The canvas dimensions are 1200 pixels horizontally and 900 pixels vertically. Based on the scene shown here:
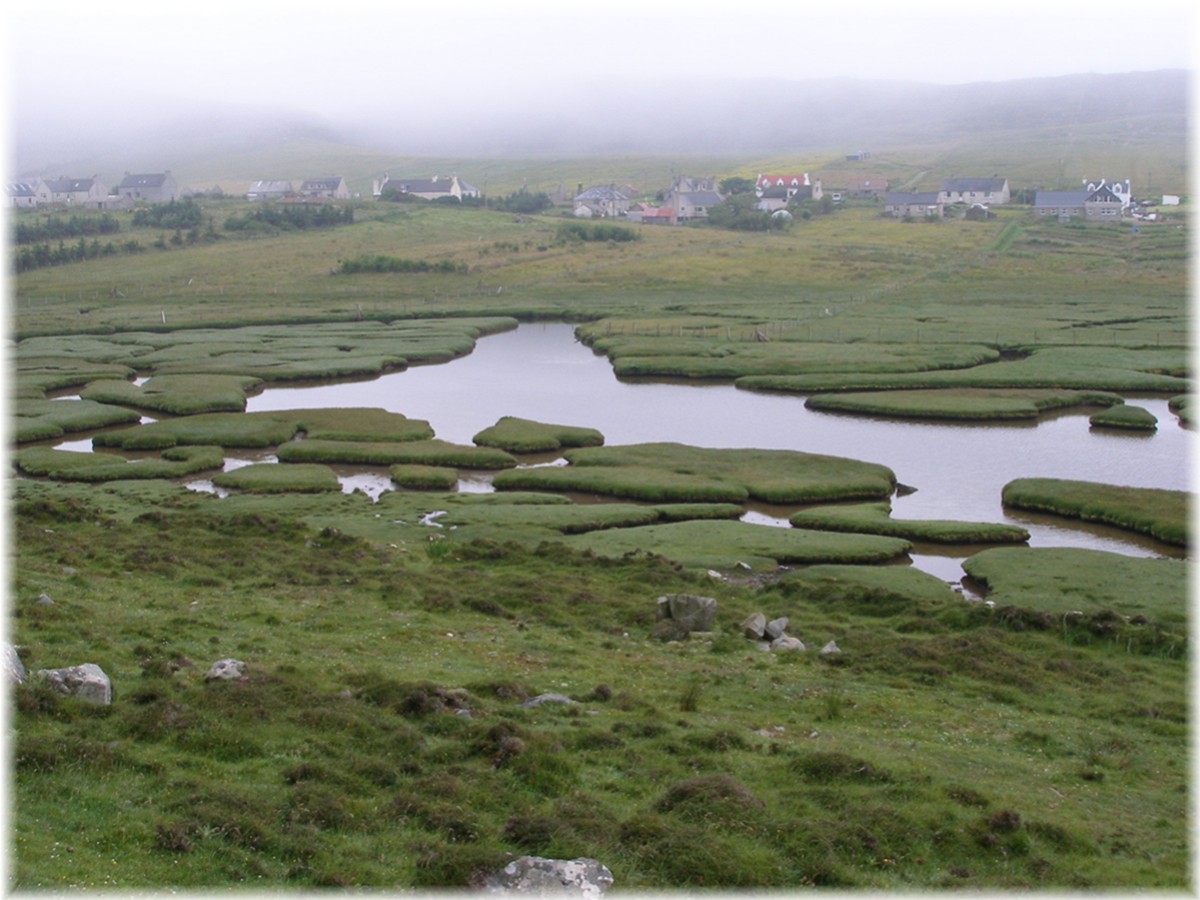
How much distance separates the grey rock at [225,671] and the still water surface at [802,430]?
1113 inches

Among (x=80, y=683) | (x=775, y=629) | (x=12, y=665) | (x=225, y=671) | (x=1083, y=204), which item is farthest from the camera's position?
(x=1083, y=204)


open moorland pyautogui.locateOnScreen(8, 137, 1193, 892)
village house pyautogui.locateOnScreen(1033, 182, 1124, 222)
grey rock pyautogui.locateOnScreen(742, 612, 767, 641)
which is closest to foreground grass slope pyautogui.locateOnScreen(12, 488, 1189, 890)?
open moorland pyautogui.locateOnScreen(8, 137, 1193, 892)

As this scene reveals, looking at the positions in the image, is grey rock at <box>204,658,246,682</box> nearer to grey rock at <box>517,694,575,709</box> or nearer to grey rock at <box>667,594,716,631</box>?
grey rock at <box>517,694,575,709</box>

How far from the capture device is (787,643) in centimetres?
2930

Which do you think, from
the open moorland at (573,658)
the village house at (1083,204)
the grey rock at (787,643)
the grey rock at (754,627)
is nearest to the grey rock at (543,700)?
the open moorland at (573,658)

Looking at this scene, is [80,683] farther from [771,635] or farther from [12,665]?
[771,635]

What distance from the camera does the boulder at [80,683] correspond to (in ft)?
59.9

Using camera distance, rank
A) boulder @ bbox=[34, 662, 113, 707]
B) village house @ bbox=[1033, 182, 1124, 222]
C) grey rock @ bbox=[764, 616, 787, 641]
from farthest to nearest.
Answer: village house @ bbox=[1033, 182, 1124, 222] < grey rock @ bbox=[764, 616, 787, 641] < boulder @ bbox=[34, 662, 113, 707]

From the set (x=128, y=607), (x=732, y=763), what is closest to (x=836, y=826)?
(x=732, y=763)

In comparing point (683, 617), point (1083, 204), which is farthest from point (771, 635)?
point (1083, 204)

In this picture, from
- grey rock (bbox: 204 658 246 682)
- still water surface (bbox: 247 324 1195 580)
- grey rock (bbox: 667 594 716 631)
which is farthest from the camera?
still water surface (bbox: 247 324 1195 580)

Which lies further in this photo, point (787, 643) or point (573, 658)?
point (787, 643)

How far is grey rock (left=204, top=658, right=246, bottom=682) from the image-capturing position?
2041cm

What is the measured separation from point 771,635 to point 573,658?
619 centimetres
